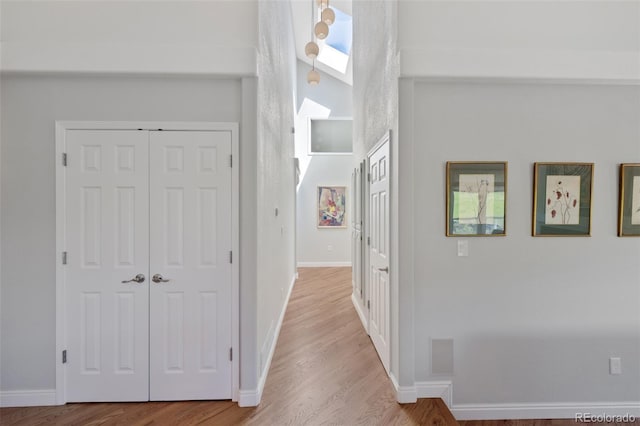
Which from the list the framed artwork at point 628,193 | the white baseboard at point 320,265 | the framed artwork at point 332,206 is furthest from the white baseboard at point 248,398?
the framed artwork at point 332,206

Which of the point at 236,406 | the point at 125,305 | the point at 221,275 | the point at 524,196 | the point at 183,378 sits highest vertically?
the point at 524,196

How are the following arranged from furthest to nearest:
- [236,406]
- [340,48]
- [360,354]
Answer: [340,48], [360,354], [236,406]

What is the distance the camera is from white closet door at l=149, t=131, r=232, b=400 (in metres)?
2.36

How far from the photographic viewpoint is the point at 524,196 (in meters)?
2.41

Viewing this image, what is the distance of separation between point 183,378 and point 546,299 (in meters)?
3.07

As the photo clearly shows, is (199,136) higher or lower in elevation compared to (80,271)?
higher

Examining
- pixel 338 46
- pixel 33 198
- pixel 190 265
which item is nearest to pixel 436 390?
pixel 190 265

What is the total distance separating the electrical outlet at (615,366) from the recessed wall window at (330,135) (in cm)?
665

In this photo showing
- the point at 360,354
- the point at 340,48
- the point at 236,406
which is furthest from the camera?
the point at 340,48

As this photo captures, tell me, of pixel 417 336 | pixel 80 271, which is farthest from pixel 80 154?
pixel 417 336

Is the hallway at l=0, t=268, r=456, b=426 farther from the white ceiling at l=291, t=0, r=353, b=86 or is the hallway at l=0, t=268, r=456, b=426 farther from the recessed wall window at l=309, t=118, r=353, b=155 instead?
the white ceiling at l=291, t=0, r=353, b=86

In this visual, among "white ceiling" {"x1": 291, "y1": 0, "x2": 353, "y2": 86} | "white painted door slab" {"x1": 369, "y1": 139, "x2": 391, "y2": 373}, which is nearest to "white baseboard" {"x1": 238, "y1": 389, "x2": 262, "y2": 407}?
"white painted door slab" {"x1": 369, "y1": 139, "x2": 391, "y2": 373}

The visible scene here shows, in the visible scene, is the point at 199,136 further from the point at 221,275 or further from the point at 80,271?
the point at 80,271

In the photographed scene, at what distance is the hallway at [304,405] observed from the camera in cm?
218
